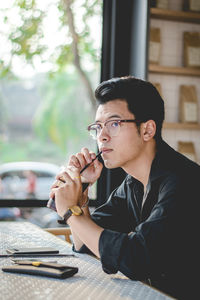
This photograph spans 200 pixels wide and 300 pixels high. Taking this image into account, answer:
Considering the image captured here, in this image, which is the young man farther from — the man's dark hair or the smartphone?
the smartphone

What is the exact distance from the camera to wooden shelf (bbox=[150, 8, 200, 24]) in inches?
126

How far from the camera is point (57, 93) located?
31.6 feet

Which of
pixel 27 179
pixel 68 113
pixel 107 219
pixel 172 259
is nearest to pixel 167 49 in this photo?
pixel 107 219

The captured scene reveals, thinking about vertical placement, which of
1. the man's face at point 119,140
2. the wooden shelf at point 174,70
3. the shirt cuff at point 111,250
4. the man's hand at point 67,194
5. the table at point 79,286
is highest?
the wooden shelf at point 174,70

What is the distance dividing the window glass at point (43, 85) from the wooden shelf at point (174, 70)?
1.59 ft

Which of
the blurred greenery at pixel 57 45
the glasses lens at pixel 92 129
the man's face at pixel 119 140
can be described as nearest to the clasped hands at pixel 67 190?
the man's face at pixel 119 140

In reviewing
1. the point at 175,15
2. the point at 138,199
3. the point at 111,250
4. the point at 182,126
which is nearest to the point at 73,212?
the point at 111,250

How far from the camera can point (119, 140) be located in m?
1.63

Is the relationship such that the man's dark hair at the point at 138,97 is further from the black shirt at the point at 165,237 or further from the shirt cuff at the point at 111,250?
the shirt cuff at the point at 111,250

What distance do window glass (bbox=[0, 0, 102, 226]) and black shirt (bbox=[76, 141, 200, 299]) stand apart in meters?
0.86

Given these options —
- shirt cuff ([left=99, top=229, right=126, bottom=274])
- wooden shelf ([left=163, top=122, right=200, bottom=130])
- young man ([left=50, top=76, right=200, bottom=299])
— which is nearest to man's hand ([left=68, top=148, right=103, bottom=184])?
young man ([left=50, top=76, right=200, bottom=299])

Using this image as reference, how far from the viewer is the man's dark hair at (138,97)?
5.44 feet

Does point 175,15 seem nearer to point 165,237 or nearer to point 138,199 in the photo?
point 138,199

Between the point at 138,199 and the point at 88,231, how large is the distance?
460 mm
